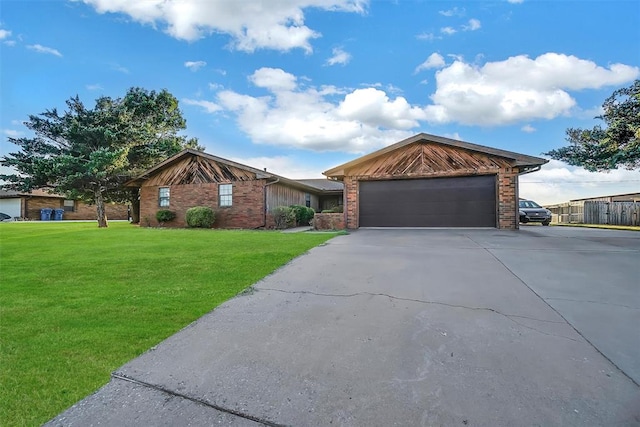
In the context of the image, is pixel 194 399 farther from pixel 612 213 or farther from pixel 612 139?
pixel 612 213

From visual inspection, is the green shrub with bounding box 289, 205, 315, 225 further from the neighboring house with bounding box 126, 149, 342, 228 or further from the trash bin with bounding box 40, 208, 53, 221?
the trash bin with bounding box 40, 208, 53, 221

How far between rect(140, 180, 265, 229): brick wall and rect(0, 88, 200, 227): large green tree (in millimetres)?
2572

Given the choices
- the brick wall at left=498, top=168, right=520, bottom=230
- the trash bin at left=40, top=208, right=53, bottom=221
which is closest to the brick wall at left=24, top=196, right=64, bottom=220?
the trash bin at left=40, top=208, right=53, bottom=221

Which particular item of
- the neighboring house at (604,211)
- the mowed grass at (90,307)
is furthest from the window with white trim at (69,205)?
the neighboring house at (604,211)

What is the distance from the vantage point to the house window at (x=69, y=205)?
32062mm

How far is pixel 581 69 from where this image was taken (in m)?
11.4

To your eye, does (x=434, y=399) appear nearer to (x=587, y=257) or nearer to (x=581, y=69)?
(x=587, y=257)

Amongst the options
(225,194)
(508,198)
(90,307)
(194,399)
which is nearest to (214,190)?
(225,194)

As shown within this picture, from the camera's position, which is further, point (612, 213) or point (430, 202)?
point (612, 213)

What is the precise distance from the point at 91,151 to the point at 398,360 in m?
22.2

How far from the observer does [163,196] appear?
1812 centimetres

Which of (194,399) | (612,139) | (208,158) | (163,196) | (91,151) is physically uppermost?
(91,151)

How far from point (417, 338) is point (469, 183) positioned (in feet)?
38.5

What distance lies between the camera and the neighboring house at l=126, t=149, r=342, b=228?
52.1 ft
